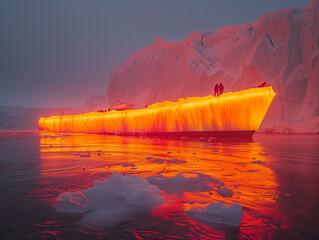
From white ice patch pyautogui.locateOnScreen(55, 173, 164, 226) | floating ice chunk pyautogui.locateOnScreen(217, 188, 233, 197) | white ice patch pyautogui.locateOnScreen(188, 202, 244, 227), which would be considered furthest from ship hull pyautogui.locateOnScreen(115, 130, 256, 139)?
white ice patch pyautogui.locateOnScreen(188, 202, 244, 227)

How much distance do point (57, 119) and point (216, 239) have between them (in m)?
37.1

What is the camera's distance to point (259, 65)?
115ft

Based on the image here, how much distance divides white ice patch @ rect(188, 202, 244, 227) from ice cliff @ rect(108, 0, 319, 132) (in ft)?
97.6

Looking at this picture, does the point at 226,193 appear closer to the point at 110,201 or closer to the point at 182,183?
the point at 182,183

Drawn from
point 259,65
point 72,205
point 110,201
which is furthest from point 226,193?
point 259,65

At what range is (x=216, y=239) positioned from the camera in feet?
5.05

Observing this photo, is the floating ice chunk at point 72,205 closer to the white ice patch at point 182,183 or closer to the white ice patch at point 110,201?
the white ice patch at point 110,201

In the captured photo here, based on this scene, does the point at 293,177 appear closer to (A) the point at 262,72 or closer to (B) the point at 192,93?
(A) the point at 262,72

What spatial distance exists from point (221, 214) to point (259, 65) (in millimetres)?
38124

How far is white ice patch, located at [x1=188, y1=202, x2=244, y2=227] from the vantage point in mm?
1840

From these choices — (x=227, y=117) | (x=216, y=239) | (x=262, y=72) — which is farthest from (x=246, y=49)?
(x=216, y=239)

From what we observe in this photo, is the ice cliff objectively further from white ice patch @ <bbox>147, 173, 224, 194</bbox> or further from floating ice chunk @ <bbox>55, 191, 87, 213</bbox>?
floating ice chunk @ <bbox>55, 191, 87, 213</bbox>

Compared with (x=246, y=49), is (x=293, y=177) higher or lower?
lower

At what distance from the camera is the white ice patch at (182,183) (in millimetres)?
2861
